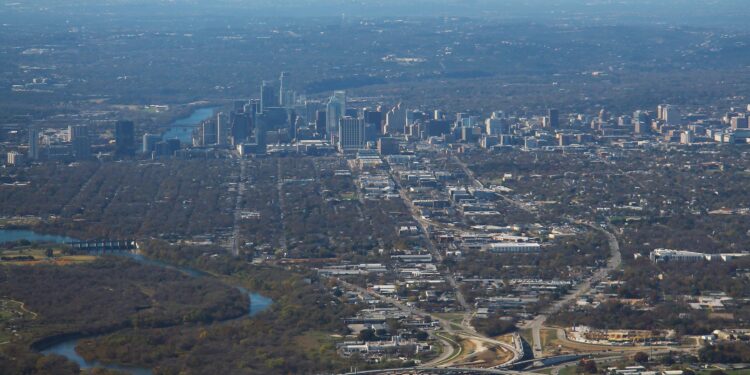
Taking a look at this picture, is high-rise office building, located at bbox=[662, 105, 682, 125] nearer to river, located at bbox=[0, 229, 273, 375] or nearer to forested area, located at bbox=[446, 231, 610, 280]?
forested area, located at bbox=[446, 231, 610, 280]

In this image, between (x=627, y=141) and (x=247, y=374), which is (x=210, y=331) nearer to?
(x=247, y=374)

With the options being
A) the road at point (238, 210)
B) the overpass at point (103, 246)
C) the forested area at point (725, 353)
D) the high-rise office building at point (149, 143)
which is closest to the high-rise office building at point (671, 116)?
the road at point (238, 210)

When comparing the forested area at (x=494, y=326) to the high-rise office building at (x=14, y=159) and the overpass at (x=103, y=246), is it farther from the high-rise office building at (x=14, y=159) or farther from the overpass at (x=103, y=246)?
the high-rise office building at (x=14, y=159)

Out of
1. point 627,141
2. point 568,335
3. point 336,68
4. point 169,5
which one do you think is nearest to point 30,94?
point 336,68

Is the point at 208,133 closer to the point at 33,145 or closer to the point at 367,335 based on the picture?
the point at 33,145

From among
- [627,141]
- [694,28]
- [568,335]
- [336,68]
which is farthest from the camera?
[694,28]

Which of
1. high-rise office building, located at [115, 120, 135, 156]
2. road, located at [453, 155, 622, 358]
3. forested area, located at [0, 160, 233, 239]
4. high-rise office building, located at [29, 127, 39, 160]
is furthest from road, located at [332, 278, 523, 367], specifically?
high-rise office building, located at [115, 120, 135, 156]
